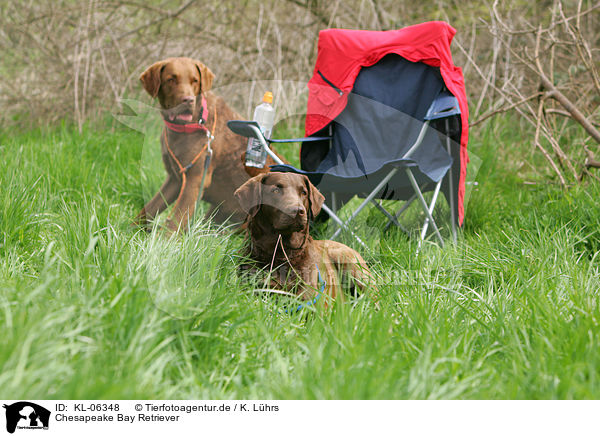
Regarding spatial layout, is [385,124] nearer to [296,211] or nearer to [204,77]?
[204,77]

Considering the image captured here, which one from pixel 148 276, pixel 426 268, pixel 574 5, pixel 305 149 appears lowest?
pixel 426 268

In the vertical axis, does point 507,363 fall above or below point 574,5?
below

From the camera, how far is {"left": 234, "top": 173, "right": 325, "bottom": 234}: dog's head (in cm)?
217

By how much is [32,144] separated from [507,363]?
4095 millimetres

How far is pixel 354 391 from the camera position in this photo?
4.52ft

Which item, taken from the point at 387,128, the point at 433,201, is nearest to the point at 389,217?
the point at 433,201

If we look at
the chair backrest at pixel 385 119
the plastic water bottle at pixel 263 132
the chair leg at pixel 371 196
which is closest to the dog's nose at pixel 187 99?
the plastic water bottle at pixel 263 132

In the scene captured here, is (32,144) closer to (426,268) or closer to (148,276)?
(148,276)

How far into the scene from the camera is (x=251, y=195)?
222cm

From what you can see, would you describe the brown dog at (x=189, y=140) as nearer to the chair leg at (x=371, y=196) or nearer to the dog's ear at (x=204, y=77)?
the dog's ear at (x=204, y=77)

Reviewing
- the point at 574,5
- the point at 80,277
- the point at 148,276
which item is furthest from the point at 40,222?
the point at 574,5

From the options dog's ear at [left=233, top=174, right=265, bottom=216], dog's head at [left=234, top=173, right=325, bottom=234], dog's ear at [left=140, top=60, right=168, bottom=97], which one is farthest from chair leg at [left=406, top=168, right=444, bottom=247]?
dog's ear at [left=140, top=60, right=168, bottom=97]
